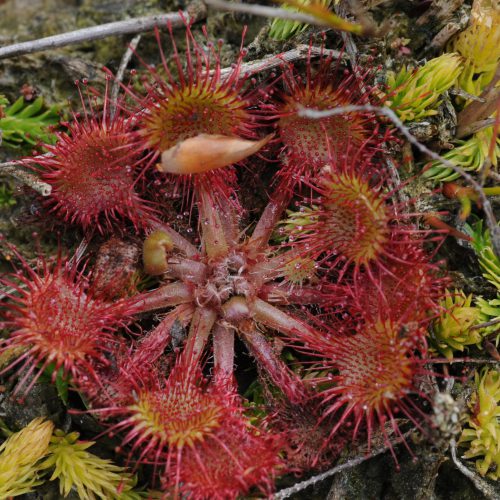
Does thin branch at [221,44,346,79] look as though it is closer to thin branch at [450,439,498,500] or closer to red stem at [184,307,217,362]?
red stem at [184,307,217,362]

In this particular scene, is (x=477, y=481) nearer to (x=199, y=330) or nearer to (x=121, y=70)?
(x=199, y=330)

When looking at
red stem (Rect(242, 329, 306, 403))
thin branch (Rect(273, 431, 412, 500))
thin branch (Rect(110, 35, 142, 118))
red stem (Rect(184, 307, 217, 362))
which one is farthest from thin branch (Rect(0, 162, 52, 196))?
thin branch (Rect(273, 431, 412, 500))

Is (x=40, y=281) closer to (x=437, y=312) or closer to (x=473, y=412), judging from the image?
(x=437, y=312)

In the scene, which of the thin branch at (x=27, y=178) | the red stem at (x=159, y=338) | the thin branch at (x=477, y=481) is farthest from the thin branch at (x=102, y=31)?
the thin branch at (x=477, y=481)

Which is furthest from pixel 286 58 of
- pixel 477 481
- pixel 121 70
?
pixel 477 481

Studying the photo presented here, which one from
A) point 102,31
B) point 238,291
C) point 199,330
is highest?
point 102,31
